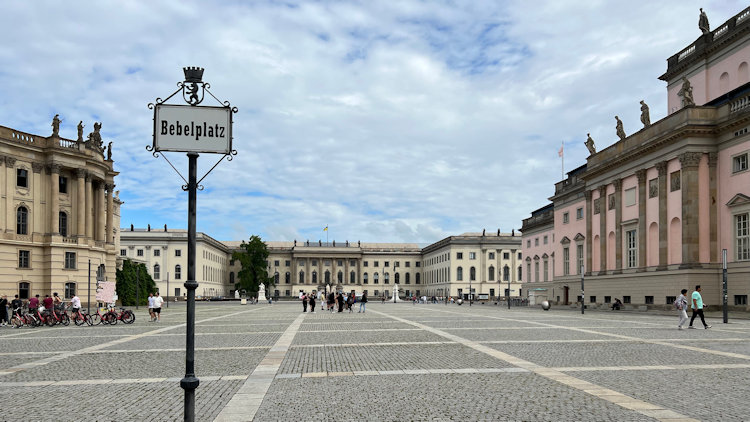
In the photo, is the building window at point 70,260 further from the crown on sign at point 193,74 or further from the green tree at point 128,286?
the crown on sign at point 193,74

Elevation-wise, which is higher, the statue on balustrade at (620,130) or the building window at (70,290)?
the statue on balustrade at (620,130)

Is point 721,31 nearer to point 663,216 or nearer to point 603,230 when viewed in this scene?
point 663,216

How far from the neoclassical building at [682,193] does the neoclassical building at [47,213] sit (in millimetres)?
46730

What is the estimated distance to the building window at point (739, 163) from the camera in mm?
43562

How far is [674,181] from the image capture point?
48.8m

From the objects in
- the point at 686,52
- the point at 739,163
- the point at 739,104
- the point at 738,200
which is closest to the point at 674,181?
the point at 739,163

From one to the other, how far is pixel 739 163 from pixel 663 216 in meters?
7.00

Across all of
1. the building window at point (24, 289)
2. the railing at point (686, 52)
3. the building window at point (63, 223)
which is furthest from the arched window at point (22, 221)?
the railing at point (686, 52)

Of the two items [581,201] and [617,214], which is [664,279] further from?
[581,201]

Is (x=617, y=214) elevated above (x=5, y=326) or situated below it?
above

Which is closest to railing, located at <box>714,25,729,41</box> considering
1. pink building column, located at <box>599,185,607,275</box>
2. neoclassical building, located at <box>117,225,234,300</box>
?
pink building column, located at <box>599,185,607,275</box>

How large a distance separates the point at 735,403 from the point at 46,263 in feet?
189

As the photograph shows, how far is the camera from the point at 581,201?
6925cm

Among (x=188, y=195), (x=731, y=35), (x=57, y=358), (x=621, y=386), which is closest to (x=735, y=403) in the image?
(x=621, y=386)
